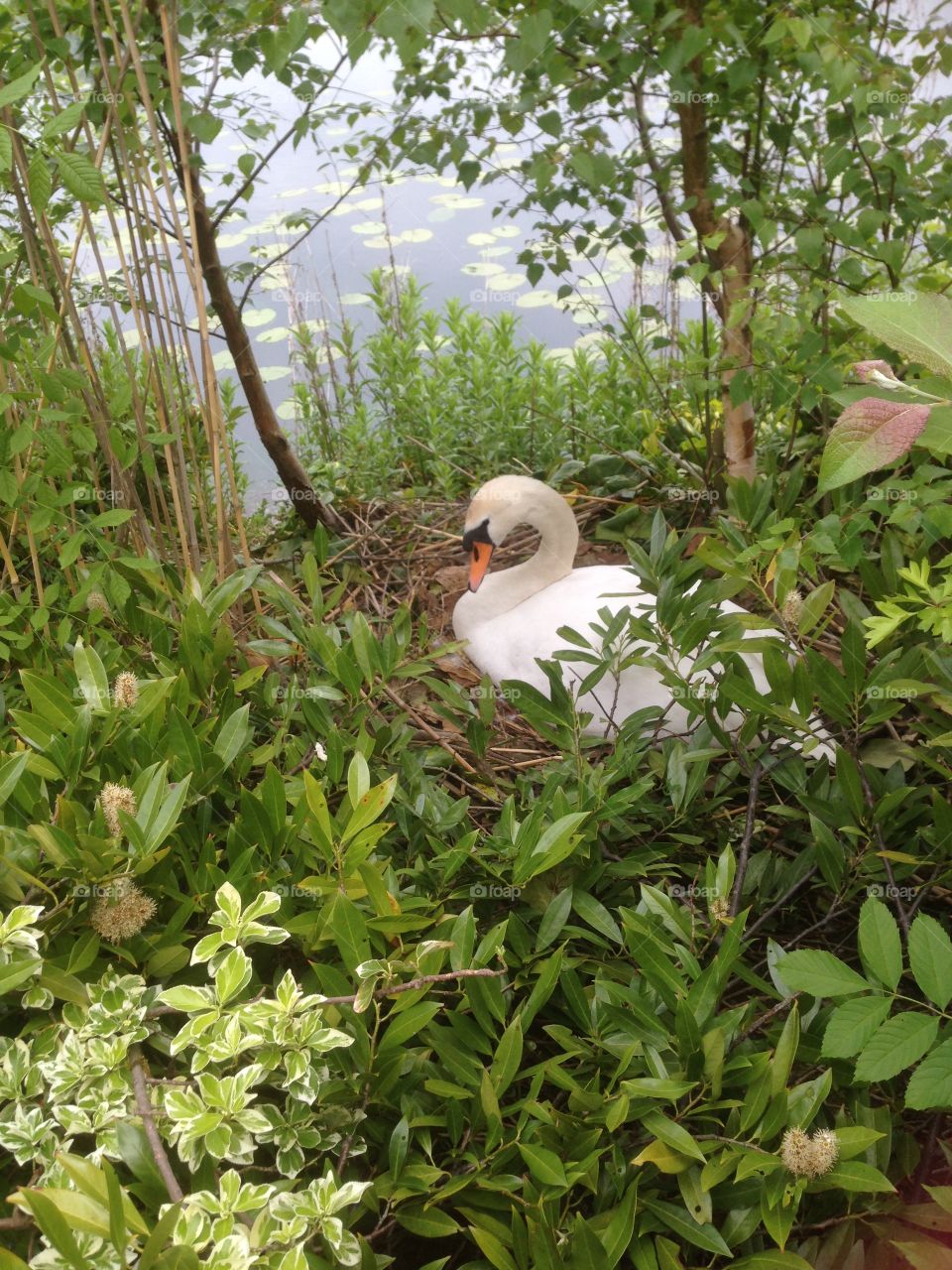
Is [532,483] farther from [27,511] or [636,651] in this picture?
[27,511]

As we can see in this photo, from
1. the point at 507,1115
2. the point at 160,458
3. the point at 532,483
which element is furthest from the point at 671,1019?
the point at 160,458

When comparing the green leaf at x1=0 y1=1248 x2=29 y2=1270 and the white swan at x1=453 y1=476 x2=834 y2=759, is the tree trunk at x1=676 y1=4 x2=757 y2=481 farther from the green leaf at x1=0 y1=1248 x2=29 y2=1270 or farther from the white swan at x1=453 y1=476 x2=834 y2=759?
the green leaf at x1=0 y1=1248 x2=29 y2=1270

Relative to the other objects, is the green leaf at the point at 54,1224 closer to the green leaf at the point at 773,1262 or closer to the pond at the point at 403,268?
the green leaf at the point at 773,1262

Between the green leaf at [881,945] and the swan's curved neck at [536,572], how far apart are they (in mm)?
1128

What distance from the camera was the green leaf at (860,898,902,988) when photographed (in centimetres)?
83

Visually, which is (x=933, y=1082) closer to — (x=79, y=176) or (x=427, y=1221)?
(x=427, y=1221)

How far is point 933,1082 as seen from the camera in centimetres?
77

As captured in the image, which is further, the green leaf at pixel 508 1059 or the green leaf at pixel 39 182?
the green leaf at pixel 39 182

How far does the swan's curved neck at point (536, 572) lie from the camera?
1.90 m

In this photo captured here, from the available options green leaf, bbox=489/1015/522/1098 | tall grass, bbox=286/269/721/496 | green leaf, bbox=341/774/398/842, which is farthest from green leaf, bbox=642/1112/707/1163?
tall grass, bbox=286/269/721/496

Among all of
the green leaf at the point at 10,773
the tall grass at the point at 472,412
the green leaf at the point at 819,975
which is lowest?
the tall grass at the point at 472,412

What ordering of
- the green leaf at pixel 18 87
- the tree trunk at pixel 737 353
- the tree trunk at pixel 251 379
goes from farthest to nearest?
the tree trunk at pixel 251 379 < the tree trunk at pixel 737 353 < the green leaf at pixel 18 87

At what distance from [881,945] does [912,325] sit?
53cm

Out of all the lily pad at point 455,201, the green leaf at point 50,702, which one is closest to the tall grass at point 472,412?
the lily pad at point 455,201
